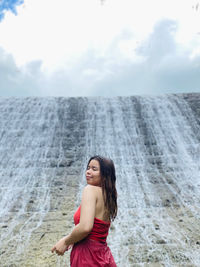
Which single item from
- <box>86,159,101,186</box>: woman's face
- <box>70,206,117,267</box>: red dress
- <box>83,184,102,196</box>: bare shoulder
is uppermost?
<box>86,159,101,186</box>: woman's face

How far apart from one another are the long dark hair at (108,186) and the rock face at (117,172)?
320cm

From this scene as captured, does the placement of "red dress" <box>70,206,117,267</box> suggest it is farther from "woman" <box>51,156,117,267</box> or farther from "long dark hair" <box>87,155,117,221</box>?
"long dark hair" <box>87,155,117,221</box>

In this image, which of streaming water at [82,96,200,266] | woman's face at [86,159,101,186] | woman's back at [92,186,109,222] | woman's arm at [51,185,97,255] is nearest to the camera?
woman's arm at [51,185,97,255]

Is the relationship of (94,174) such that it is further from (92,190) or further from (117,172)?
(117,172)

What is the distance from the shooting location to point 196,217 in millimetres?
5762

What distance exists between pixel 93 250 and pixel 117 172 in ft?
20.9

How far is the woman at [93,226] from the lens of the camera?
145 centimetres

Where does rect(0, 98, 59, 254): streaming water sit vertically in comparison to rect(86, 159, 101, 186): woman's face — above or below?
above

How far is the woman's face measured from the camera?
1654mm

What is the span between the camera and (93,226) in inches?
61.2

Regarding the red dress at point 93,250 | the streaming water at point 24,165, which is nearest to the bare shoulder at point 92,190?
the red dress at point 93,250

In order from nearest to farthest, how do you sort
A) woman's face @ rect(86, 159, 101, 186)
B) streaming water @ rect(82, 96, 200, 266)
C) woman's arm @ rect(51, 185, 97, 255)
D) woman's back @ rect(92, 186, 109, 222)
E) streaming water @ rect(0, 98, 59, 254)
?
woman's arm @ rect(51, 185, 97, 255)
woman's back @ rect(92, 186, 109, 222)
woman's face @ rect(86, 159, 101, 186)
streaming water @ rect(82, 96, 200, 266)
streaming water @ rect(0, 98, 59, 254)

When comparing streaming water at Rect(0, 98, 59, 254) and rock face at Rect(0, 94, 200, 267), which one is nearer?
rock face at Rect(0, 94, 200, 267)

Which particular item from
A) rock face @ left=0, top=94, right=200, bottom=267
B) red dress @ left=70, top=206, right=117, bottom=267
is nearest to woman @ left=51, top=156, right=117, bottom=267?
red dress @ left=70, top=206, right=117, bottom=267
